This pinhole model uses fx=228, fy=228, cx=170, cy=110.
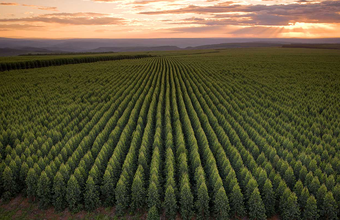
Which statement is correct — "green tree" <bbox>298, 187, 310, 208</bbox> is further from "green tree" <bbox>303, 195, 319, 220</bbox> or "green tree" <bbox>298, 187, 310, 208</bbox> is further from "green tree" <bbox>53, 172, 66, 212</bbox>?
"green tree" <bbox>53, 172, 66, 212</bbox>

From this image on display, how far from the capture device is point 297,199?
330 inches

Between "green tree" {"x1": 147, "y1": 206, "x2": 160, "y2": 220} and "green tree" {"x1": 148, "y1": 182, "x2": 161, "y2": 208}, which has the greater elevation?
"green tree" {"x1": 148, "y1": 182, "x2": 161, "y2": 208}

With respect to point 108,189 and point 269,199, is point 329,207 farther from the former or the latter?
point 108,189

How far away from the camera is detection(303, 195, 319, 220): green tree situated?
25.2ft

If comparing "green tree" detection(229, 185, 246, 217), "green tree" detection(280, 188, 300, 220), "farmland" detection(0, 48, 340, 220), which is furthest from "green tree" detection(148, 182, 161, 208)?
"green tree" detection(280, 188, 300, 220)

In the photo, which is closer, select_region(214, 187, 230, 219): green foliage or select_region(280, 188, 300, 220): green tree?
select_region(280, 188, 300, 220): green tree

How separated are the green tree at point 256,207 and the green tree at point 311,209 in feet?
4.57

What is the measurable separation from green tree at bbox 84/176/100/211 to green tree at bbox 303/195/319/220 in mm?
7477

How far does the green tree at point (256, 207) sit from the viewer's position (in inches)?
310

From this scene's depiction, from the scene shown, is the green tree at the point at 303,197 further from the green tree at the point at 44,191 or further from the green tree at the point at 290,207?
the green tree at the point at 44,191

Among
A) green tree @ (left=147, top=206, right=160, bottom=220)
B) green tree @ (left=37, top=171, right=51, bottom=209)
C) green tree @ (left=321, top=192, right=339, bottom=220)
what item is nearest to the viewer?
green tree @ (left=321, top=192, right=339, bottom=220)

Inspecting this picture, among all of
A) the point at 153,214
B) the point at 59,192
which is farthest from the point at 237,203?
Result: the point at 59,192

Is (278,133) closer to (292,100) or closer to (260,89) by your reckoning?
(292,100)

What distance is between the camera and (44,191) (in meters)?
8.88
